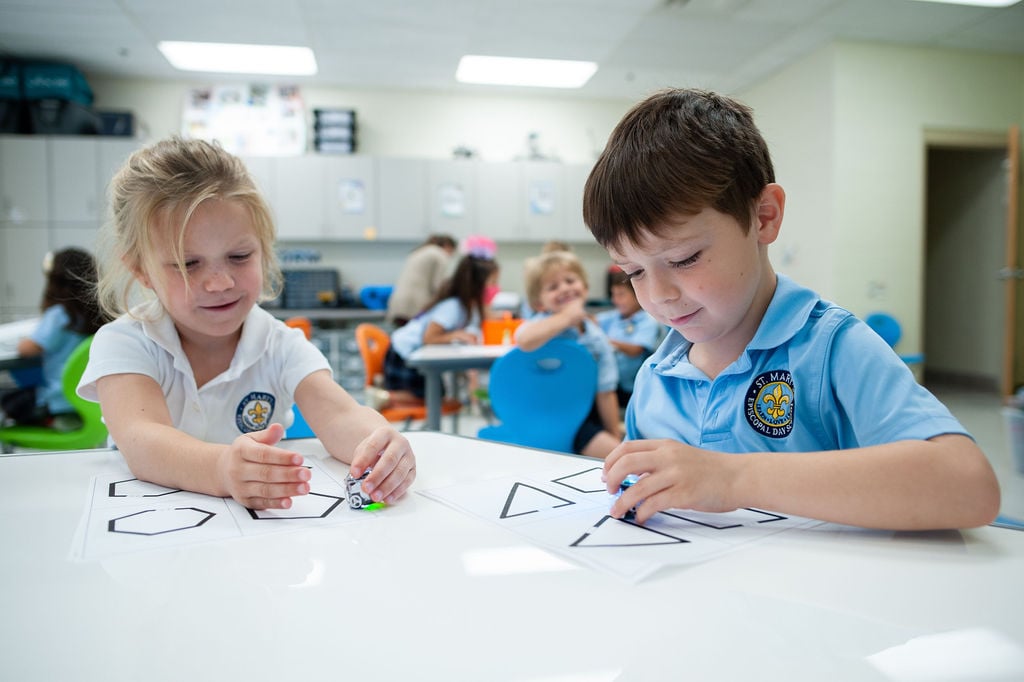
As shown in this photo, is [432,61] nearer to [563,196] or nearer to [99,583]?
[563,196]

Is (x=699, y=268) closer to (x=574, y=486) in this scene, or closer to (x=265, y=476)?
(x=574, y=486)

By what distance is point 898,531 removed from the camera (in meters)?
0.58

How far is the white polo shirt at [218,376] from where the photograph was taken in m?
0.95

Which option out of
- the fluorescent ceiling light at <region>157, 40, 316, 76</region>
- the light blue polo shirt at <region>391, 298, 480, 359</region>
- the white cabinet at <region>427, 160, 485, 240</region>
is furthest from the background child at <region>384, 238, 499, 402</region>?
the fluorescent ceiling light at <region>157, 40, 316, 76</region>

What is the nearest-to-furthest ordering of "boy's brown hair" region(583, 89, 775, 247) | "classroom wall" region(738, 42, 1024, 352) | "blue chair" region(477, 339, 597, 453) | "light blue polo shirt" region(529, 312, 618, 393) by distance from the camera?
"boy's brown hair" region(583, 89, 775, 247)
"blue chair" region(477, 339, 597, 453)
"light blue polo shirt" region(529, 312, 618, 393)
"classroom wall" region(738, 42, 1024, 352)

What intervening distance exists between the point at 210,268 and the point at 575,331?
4.47ft

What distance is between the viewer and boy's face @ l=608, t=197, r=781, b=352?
76 cm

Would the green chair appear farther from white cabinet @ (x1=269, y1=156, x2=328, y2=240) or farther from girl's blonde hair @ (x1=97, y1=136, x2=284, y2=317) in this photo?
white cabinet @ (x1=269, y1=156, x2=328, y2=240)

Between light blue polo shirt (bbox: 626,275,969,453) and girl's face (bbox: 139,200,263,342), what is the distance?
647mm

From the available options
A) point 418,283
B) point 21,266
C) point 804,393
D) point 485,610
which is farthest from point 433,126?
point 485,610

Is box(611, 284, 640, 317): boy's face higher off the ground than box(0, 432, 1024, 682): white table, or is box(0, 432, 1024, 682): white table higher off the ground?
box(611, 284, 640, 317): boy's face

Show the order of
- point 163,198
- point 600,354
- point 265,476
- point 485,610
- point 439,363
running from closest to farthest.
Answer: point 485,610 < point 265,476 < point 163,198 < point 600,354 < point 439,363

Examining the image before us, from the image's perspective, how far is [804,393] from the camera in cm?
76

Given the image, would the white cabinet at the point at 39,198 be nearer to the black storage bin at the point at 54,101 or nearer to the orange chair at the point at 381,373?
the black storage bin at the point at 54,101
